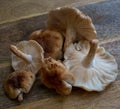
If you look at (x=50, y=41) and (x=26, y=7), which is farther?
(x=26, y=7)

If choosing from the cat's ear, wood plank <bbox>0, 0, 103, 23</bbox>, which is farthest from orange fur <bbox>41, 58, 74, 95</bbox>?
wood plank <bbox>0, 0, 103, 23</bbox>

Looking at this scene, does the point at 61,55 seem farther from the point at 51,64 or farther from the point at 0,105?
the point at 0,105

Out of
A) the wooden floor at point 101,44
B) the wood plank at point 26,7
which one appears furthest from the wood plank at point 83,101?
the wood plank at point 26,7

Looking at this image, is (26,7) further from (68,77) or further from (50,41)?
(68,77)

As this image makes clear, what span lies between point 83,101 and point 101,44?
0.24 meters

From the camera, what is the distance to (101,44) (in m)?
1.05

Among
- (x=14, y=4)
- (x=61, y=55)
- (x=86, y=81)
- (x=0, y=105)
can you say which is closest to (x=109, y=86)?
(x=86, y=81)

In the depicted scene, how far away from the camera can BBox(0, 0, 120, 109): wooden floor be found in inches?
35.9

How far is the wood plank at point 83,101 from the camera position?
2.96ft

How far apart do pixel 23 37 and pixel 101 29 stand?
0.95 ft

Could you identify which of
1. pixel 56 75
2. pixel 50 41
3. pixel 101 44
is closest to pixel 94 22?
pixel 101 44

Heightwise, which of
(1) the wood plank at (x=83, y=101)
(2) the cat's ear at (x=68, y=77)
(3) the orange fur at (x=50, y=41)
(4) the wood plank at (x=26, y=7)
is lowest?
(1) the wood plank at (x=83, y=101)

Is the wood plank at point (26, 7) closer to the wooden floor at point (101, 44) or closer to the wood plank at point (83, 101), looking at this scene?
the wooden floor at point (101, 44)

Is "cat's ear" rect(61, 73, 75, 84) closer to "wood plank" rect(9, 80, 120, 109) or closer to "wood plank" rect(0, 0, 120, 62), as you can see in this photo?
"wood plank" rect(9, 80, 120, 109)
